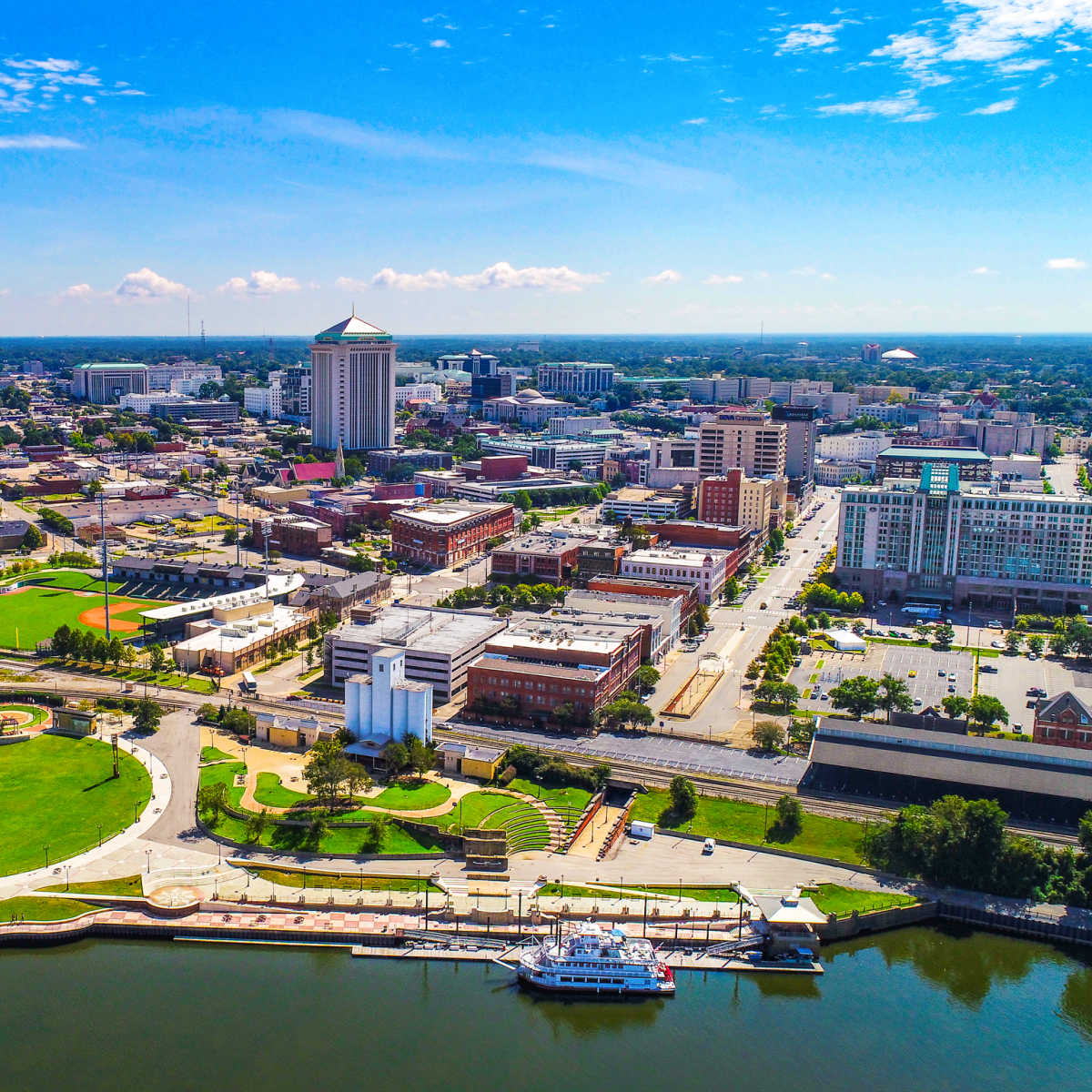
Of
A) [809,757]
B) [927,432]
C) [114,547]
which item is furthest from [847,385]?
[809,757]

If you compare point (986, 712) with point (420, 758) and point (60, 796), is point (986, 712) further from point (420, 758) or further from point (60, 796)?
point (60, 796)

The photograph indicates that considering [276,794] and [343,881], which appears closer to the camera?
[343,881]

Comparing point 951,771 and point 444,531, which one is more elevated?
point 444,531

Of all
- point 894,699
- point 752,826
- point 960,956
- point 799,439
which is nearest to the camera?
point 960,956

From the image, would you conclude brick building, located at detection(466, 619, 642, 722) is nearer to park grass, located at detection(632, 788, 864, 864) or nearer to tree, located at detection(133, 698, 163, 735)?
park grass, located at detection(632, 788, 864, 864)

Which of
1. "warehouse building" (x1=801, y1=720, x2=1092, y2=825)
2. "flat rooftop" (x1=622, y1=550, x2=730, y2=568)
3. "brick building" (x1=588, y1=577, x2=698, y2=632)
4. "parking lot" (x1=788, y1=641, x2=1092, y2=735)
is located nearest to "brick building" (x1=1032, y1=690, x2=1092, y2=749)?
"warehouse building" (x1=801, y1=720, x2=1092, y2=825)

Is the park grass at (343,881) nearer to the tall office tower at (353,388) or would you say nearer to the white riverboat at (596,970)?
the white riverboat at (596,970)

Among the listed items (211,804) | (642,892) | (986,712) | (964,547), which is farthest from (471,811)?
(964,547)

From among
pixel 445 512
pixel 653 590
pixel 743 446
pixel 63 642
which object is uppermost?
pixel 743 446
